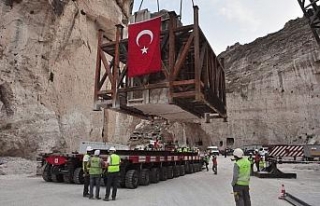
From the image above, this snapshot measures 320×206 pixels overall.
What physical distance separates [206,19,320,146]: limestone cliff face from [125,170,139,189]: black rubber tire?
1953 inches

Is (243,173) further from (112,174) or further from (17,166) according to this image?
(17,166)

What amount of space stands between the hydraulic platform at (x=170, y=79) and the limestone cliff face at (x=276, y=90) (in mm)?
47390

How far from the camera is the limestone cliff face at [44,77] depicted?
19.0m

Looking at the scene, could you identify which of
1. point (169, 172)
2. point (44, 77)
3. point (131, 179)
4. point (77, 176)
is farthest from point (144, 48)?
point (44, 77)

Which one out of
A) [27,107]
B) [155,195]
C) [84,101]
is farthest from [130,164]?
[84,101]

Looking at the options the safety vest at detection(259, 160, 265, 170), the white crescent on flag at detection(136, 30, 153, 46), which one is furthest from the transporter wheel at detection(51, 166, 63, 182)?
the safety vest at detection(259, 160, 265, 170)

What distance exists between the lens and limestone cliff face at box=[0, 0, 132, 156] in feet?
62.4

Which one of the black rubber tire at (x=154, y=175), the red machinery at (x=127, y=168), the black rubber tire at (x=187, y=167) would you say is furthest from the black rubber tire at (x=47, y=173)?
the black rubber tire at (x=187, y=167)

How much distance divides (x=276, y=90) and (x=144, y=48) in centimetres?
5348

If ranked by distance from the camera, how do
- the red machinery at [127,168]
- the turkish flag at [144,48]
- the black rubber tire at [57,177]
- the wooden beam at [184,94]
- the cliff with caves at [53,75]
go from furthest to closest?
the cliff with caves at [53,75]
the black rubber tire at [57,177]
the turkish flag at [144,48]
the red machinery at [127,168]
the wooden beam at [184,94]

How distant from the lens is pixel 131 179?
38.4ft

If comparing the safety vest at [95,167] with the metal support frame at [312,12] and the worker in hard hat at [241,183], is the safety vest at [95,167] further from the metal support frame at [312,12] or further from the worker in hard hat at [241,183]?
the metal support frame at [312,12]

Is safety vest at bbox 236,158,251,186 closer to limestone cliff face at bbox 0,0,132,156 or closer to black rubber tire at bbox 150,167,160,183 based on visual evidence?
black rubber tire at bbox 150,167,160,183

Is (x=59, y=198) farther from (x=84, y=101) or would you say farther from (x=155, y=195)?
(x=84, y=101)
